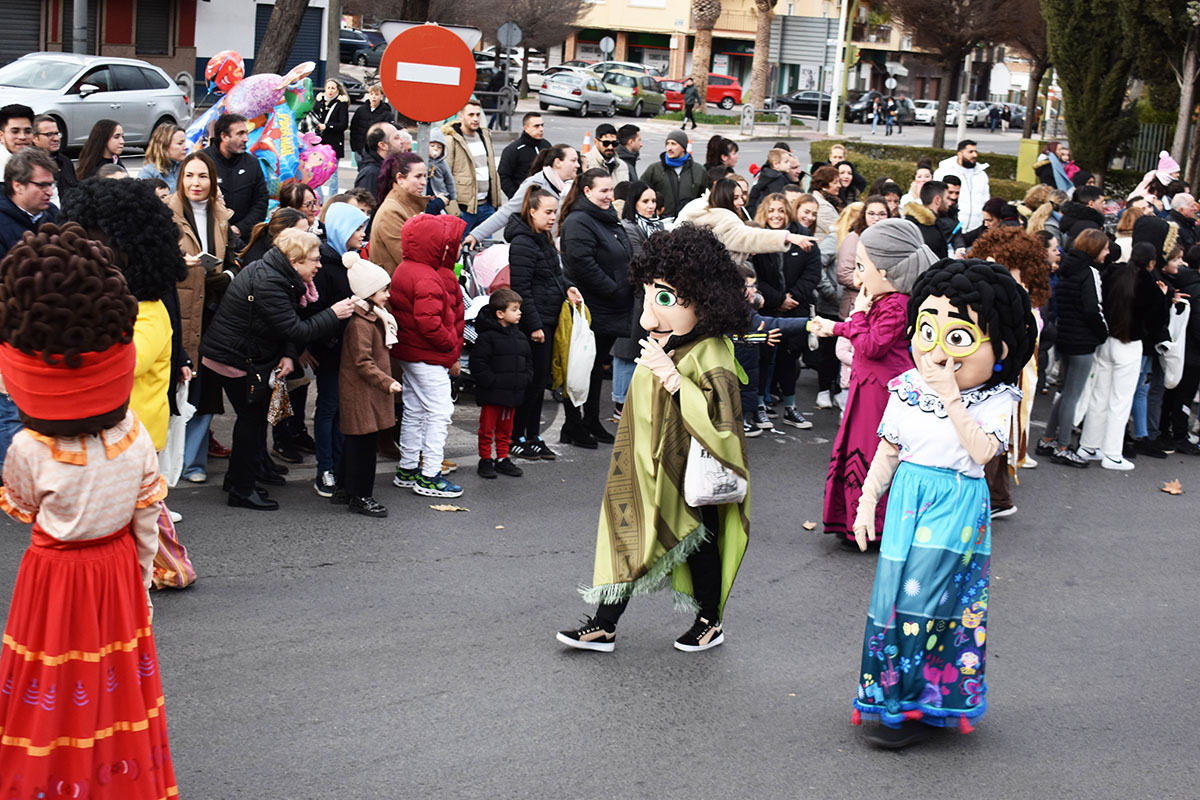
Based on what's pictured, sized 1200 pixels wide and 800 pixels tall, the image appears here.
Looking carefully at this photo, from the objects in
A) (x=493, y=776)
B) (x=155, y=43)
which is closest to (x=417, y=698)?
(x=493, y=776)

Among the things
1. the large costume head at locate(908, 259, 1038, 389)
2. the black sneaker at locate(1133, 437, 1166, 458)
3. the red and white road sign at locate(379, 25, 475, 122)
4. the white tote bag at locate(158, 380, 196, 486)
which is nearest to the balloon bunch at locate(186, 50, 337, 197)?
the red and white road sign at locate(379, 25, 475, 122)

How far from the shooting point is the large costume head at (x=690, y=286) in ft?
18.7

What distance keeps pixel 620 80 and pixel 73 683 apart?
45594mm

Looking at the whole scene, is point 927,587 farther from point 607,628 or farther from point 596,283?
point 596,283

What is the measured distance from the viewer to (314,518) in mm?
7613

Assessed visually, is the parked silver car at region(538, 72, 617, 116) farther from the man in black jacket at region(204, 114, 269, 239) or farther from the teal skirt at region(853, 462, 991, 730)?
the teal skirt at region(853, 462, 991, 730)

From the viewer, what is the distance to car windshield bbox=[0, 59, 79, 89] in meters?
21.1

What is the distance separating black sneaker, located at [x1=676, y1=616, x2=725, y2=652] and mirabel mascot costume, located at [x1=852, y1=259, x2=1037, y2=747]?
0.95m

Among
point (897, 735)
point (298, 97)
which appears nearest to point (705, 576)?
point (897, 735)

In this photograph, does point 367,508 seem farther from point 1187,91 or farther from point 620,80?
point 620,80

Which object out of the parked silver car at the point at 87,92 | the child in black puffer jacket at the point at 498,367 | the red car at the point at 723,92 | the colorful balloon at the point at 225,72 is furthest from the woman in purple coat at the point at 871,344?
the red car at the point at 723,92

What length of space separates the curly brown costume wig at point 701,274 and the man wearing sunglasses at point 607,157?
7246 millimetres

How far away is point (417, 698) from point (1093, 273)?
7.00 m

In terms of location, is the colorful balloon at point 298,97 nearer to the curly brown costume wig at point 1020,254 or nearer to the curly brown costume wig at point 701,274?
the curly brown costume wig at point 1020,254
